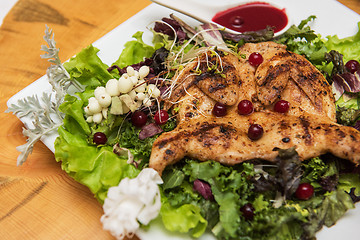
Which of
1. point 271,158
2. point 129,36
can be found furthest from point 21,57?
point 271,158

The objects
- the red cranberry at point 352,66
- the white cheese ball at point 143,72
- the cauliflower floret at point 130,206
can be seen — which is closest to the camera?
the cauliflower floret at point 130,206

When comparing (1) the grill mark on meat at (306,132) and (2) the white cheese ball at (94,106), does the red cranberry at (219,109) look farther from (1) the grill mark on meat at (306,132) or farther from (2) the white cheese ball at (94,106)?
(2) the white cheese ball at (94,106)

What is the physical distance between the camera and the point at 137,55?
496 centimetres

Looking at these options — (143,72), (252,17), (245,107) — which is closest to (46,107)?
(143,72)

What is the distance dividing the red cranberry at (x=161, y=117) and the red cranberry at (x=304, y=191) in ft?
5.26

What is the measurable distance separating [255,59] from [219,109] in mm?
847

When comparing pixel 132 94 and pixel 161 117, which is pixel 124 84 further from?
pixel 161 117

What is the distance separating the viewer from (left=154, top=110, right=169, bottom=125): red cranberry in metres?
4.09

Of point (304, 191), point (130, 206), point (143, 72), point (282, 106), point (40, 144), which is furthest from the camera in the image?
point (40, 144)

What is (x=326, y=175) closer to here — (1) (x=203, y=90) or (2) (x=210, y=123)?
(2) (x=210, y=123)

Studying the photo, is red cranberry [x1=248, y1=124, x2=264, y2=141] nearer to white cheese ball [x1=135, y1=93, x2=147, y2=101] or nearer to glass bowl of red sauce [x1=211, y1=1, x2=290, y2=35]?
white cheese ball [x1=135, y1=93, x2=147, y2=101]

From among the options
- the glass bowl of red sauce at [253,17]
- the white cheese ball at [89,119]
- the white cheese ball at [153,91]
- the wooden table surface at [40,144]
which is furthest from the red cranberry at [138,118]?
the glass bowl of red sauce at [253,17]

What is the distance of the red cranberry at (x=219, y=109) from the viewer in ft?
13.0

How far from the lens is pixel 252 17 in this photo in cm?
527
